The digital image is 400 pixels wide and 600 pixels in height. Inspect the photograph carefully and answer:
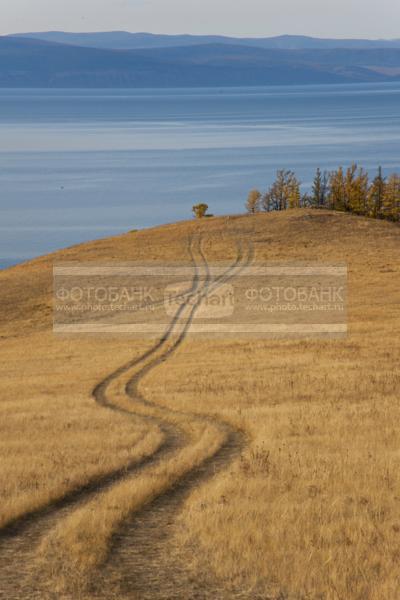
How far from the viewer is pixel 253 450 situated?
18.9 meters

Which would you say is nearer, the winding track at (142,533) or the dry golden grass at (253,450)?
the winding track at (142,533)

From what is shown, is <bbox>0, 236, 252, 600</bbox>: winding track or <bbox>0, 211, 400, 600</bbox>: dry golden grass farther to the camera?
<bbox>0, 211, 400, 600</bbox>: dry golden grass

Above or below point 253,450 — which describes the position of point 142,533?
below

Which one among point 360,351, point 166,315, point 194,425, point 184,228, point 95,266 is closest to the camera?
point 194,425

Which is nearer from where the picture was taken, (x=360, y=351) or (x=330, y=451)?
(x=330, y=451)

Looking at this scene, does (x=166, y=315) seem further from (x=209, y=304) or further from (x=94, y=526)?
(x=94, y=526)

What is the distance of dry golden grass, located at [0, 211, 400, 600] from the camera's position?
12.0 m

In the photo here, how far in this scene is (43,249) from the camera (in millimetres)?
159000

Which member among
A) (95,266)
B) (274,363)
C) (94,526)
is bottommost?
(94,526)

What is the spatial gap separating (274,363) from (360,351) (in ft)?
12.9

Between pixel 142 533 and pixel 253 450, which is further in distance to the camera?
pixel 253 450

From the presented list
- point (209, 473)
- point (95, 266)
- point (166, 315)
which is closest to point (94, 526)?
point (209, 473)

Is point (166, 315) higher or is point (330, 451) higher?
point (166, 315)

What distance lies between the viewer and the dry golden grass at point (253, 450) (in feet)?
39.2
